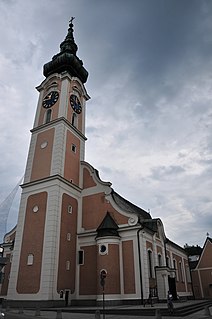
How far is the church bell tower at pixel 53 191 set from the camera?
2455cm

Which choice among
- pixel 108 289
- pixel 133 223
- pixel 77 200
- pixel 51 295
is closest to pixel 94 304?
pixel 108 289

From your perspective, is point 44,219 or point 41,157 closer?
point 44,219

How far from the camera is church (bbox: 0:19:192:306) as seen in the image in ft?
79.6

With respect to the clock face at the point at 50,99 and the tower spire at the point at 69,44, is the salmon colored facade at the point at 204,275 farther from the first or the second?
the tower spire at the point at 69,44

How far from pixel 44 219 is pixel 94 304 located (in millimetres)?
9070

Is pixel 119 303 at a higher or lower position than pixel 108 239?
lower

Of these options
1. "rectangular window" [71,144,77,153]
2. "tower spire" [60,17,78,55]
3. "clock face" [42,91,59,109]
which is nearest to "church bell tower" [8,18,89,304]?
"clock face" [42,91,59,109]

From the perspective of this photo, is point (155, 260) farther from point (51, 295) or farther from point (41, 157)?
point (41, 157)

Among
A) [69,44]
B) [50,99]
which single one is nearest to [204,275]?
[50,99]

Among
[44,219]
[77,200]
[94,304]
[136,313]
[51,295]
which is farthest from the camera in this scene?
[77,200]

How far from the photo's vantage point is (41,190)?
28500 mm

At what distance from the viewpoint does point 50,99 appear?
35219mm

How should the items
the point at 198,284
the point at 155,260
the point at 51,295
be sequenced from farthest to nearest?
the point at 198,284, the point at 155,260, the point at 51,295

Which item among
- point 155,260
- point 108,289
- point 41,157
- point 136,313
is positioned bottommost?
point 136,313
